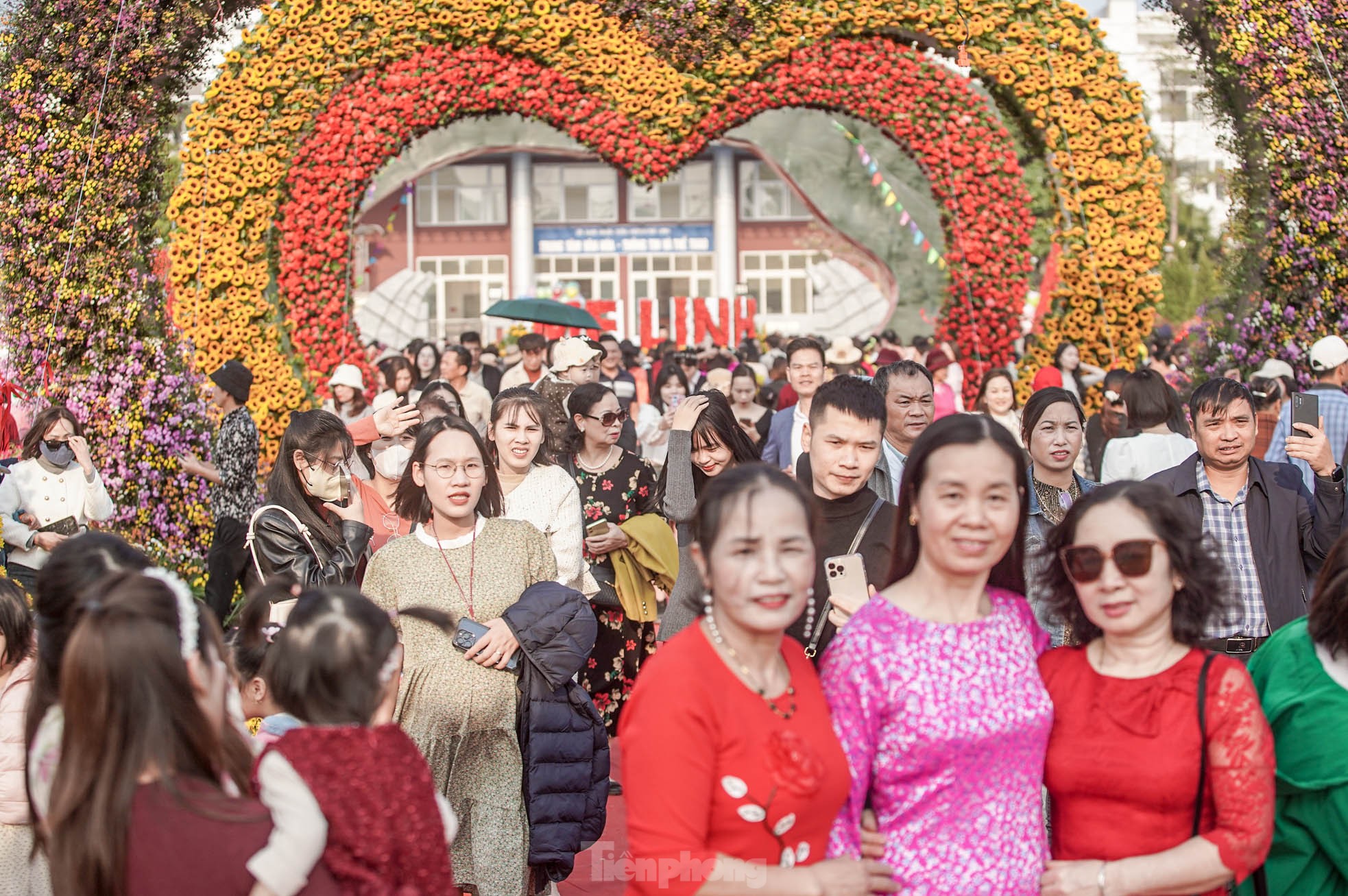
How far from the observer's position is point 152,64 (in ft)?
30.7

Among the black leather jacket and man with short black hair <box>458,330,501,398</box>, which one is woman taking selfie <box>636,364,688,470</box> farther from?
the black leather jacket

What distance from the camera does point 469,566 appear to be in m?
3.97

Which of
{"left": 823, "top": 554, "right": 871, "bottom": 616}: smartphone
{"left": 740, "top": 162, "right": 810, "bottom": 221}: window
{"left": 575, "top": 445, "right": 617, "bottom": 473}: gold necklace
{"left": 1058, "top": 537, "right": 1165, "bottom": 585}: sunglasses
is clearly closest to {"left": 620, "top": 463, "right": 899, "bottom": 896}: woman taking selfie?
{"left": 1058, "top": 537, "right": 1165, "bottom": 585}: sunglasses

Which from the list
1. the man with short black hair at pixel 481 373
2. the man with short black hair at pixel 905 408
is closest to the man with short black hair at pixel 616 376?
the man with short black hair at pixel 481 373

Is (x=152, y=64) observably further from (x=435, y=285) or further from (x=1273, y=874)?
(x=435, y=285)

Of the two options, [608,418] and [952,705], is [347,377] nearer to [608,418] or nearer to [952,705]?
[608,418]

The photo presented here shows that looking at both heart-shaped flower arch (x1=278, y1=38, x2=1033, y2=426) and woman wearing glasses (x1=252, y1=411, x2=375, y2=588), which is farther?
heart-shaped flower arch (x1=278, y1=38, x2=1033, y2=426)

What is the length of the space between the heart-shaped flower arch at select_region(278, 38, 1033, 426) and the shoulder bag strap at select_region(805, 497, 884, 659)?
7.20 m

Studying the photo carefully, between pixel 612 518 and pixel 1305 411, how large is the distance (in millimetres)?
2802

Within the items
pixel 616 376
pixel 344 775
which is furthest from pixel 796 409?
pixel 344 775

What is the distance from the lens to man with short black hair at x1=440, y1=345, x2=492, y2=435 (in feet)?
30.2

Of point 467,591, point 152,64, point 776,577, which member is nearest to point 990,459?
point 776,577

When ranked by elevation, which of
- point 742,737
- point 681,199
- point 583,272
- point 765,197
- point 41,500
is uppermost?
point 681,199

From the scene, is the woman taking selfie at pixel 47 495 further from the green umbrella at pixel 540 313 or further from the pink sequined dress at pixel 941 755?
the pink sequined dress at pixel 941 755
